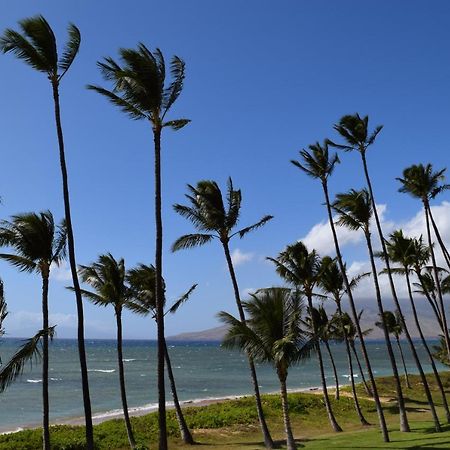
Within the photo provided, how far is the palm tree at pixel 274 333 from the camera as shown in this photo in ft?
53.3

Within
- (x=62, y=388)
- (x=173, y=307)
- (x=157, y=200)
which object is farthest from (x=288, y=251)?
(x=62, y=388)

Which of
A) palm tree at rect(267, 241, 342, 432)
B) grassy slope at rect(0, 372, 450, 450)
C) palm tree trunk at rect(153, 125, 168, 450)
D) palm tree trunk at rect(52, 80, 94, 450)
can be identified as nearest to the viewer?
palm tree trunk at rect(52, 80, 94, 450)

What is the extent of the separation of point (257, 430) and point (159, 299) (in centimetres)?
2012

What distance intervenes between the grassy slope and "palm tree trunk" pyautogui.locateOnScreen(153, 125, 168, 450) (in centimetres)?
861

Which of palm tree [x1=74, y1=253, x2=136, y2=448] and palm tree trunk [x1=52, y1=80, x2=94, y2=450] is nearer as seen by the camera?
palm tree trunk [x1=52, y1=80, x2=94, y2=450]

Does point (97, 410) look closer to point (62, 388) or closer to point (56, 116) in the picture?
point (62, 388)

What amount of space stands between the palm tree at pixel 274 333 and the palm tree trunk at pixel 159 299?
8.85 ft

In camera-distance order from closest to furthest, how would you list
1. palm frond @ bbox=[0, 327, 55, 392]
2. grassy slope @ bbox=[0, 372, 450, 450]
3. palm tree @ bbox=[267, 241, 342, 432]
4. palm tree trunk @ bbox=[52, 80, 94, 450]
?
palm frond @ bbox=[0, 327, 55, 392] → palm tree trunk @ bbox=[52, 80, 94, 450] → grassy slope @ bbox=[0, 372, 450, 450] → palm tree @ bbox=[267, 241, 342, 432]

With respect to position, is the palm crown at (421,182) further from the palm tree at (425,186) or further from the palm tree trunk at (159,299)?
the palm tree trunk at (159,299)

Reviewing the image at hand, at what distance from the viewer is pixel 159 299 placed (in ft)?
48.3

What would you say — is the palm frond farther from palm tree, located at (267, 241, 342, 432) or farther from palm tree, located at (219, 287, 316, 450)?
palm tree, located at (267, 241, 342, 432)

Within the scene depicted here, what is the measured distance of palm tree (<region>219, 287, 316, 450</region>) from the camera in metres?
16.2

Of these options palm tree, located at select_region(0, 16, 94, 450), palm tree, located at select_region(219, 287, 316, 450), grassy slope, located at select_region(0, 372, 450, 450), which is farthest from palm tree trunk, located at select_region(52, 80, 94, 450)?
grassy slope, located at select_region(0, 372, 450, 450)

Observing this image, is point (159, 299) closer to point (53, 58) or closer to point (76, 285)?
point (76, 285)
